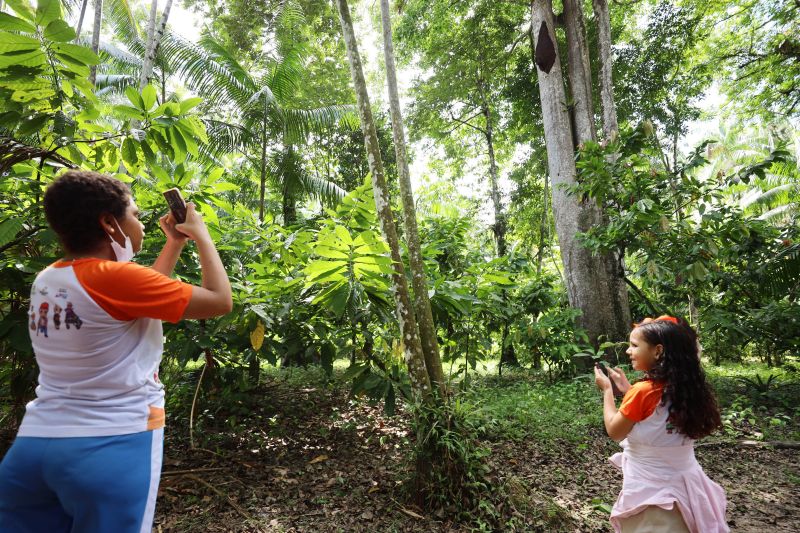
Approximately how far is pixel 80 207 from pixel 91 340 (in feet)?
1.31

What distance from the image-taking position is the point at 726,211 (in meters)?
4.82

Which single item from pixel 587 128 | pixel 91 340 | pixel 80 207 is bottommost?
pixel 91 340

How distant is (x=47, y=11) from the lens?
2.30 m

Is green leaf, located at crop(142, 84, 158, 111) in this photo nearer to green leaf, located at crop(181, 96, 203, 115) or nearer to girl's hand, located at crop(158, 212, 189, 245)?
green leaf, located at crop(181, 96, 203, 115)

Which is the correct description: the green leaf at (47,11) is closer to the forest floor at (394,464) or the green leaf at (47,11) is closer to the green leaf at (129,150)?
the green leaf at (129,150)

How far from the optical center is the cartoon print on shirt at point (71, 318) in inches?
48.8

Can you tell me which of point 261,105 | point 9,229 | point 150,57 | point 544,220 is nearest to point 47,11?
point 9,229

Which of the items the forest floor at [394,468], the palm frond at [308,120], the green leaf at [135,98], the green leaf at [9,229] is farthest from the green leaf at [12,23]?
the palm frond at [308,120]

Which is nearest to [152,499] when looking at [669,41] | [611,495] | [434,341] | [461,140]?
[434,341]

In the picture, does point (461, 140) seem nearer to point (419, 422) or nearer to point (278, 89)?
point (278, 89)

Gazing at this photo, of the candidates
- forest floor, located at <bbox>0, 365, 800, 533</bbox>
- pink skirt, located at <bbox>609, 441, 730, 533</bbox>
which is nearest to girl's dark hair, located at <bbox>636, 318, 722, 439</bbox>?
pink skirt, located at <bbox>609, 441, 730, 533</bbox>

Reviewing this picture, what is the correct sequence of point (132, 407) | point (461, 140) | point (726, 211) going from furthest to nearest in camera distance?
point (461, 140) < point (726, 211) < point (132, 407)

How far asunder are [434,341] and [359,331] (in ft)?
2.15

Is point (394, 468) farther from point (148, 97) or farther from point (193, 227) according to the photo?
point (148, 97)
